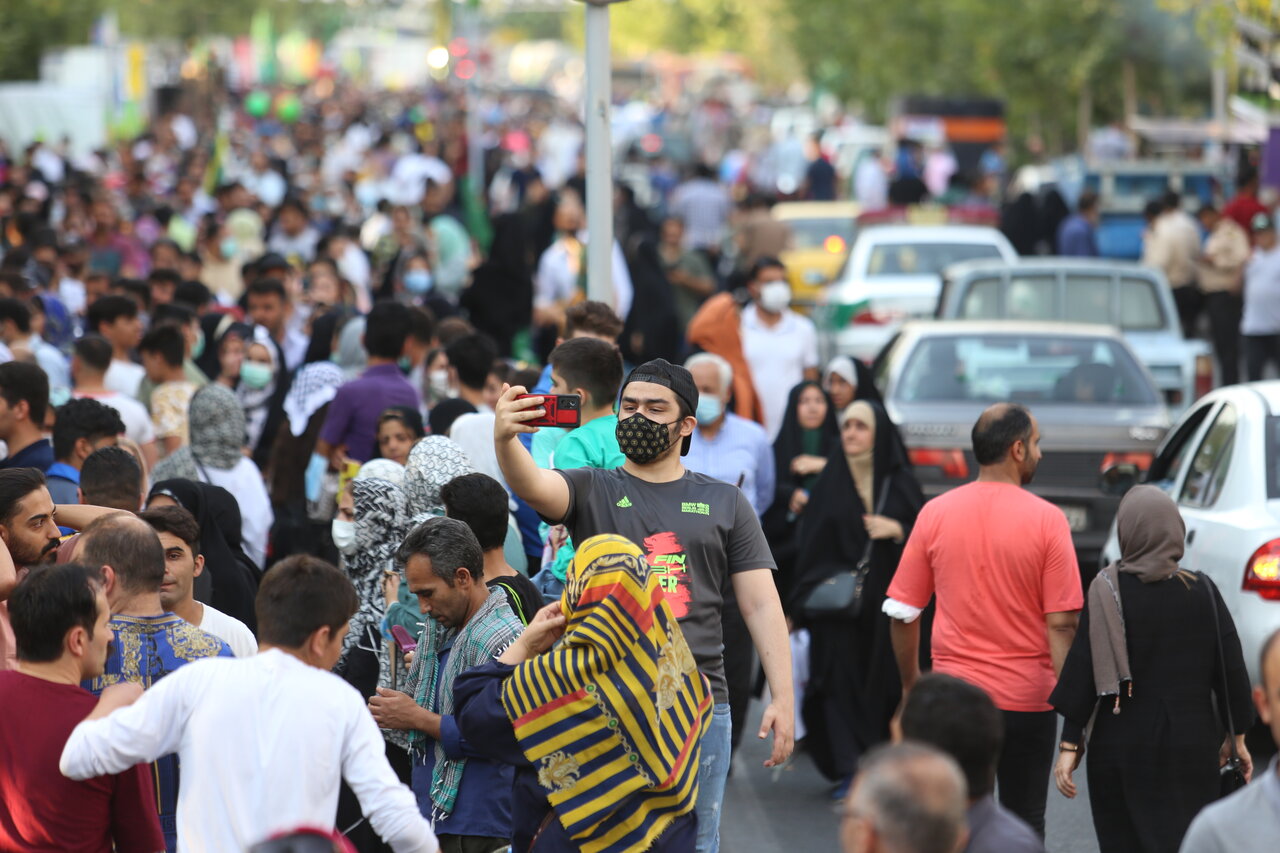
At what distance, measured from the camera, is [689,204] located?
23.8 m

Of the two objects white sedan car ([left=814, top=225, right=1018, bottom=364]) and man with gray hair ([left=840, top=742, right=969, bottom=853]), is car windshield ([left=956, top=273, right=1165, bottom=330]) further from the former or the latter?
man with gray hair ([left=840, top=742, right=969, bottom=853])

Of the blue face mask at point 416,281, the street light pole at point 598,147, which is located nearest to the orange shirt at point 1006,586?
the street light pole at point 598,147

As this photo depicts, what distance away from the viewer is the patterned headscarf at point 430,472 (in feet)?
21.3

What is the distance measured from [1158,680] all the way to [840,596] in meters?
2.35

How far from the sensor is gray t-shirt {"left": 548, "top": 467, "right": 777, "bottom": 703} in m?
5.26

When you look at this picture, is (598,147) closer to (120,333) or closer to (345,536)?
(345,536)

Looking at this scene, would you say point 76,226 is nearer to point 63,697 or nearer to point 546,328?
point 546,328

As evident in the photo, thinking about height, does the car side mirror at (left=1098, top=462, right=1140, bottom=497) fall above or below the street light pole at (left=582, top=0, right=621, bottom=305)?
below

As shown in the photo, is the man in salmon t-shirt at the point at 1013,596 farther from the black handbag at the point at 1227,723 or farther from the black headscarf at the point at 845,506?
the black headscarf at the point at 845,506

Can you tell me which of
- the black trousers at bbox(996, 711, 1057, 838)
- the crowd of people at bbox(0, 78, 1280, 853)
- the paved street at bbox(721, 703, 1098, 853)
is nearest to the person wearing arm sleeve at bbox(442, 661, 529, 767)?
the crowd of people at bbox(0, 78, 1280, 853)

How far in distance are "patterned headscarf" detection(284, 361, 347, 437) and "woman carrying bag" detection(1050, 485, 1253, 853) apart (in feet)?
15.4

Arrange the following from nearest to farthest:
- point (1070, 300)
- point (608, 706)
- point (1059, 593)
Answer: point (608, 706) < point (1059, 593) < point (1070, 300)

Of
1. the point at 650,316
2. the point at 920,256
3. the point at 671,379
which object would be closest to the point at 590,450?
the point at 671,379

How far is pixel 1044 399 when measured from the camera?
11484mm
